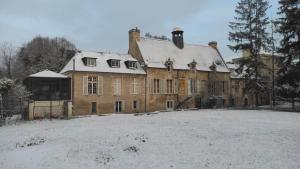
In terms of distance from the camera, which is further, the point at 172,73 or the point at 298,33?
the point at 172,73

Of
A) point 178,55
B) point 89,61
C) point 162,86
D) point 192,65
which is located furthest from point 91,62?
point 192,65

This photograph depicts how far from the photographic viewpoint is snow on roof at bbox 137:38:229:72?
43.8 metres

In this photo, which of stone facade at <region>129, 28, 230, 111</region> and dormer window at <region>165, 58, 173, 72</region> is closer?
stone facade at <region>129, 28, 230, 111</region>

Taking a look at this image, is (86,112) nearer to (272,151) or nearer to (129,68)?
(129,68)

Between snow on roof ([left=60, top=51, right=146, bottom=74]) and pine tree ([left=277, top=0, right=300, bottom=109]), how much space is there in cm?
1719

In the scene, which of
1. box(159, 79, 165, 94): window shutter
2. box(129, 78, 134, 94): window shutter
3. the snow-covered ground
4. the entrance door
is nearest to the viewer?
the snow-covered ground

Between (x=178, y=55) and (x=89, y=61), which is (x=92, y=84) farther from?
(x=178, y=55)

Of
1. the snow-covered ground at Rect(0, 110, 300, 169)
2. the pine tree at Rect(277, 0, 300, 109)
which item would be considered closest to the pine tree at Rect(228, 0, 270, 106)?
the pine tree at Rect(277, 0, 300, 109)

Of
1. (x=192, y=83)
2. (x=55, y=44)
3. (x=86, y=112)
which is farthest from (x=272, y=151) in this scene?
(x=55, y=44)

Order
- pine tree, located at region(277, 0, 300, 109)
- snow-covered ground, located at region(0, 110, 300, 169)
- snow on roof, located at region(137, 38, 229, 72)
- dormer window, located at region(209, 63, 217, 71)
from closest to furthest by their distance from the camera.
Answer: snow-covered ground, located at region(0, 110, 300, 169) < pine tree, located at region(277, 0, 300, 109) < snow on roof, located at region(137, 38, 229, 72) < dormer window, located at region(209, 63, 217, 71)

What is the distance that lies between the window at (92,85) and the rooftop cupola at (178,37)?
16229 millimetres

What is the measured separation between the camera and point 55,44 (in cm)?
6588

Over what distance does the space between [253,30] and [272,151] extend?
32.3 meters

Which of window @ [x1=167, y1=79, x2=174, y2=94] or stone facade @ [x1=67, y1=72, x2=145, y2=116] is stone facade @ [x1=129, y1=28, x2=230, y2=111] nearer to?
window @ [x1=167, y1=79, x2=174, y2=94]
